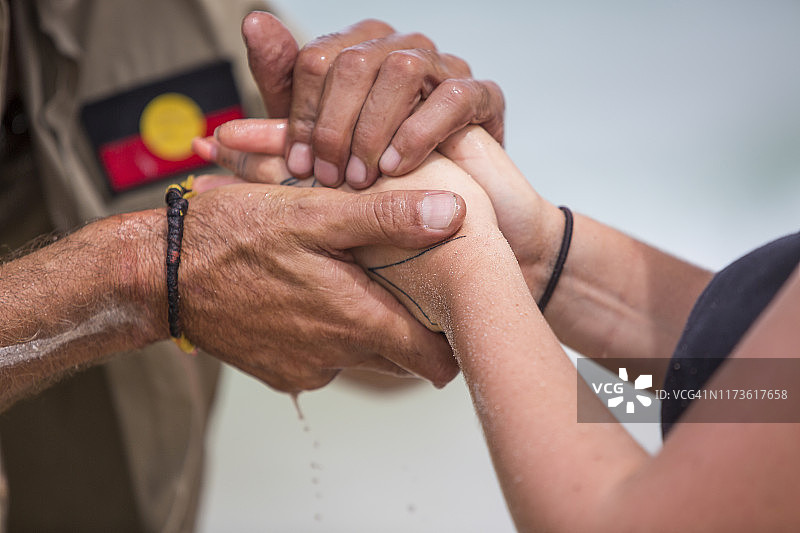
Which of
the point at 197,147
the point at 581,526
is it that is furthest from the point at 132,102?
the point at 581,526

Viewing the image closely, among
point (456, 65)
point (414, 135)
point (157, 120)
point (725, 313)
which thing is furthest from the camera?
point (157, 120)

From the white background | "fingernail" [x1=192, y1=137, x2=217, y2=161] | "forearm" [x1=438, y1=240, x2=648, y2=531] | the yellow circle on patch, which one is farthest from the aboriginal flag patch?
"forearm" [x1=438, y1=240, x2=648, y2=531]

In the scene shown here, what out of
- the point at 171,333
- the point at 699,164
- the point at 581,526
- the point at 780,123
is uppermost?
the point at 780,123

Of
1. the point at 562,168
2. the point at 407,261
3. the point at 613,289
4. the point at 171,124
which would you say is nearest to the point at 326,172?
the point at 407,261

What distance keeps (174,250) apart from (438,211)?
290mm

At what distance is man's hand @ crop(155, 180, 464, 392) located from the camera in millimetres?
683

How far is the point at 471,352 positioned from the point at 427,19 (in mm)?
1195

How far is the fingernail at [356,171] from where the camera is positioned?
0.71 meters

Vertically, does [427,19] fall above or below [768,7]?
below

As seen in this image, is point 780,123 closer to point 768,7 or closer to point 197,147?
point 768,7

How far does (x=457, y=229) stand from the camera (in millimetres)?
635

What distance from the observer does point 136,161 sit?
4.10 feet

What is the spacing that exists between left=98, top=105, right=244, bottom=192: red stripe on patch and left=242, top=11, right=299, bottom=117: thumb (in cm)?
52

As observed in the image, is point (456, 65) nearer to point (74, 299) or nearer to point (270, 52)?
point (270, 52)
